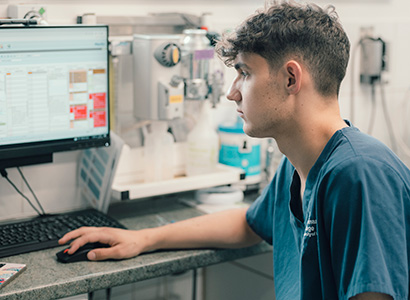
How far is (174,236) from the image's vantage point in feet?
5.18

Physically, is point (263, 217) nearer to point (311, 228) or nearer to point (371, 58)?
point (311, 228)

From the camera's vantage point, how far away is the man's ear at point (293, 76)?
4.03 ft

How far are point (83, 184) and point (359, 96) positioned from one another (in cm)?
138

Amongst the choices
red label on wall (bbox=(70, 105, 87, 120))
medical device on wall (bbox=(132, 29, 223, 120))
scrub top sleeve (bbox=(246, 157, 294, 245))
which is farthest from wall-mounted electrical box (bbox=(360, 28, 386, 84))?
red label on wall (bbox=(70, 105, 87, 120))

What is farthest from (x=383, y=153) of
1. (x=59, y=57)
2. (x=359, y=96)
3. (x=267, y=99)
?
(x=359, y=96)

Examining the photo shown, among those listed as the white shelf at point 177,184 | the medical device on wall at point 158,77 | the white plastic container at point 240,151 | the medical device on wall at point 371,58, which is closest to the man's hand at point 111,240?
the white shelf at point 177,184

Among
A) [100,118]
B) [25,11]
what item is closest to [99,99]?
[100,118]

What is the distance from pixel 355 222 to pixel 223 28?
1.21 meters

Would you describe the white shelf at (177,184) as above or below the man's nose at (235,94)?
below

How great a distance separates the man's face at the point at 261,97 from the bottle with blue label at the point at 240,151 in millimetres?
733

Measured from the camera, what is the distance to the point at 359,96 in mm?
2719

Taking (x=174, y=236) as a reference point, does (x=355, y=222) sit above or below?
Answer: above

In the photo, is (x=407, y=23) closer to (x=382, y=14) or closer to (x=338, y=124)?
(x=382, y=14)

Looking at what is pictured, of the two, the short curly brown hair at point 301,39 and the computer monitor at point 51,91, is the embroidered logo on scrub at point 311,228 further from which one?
the computer monitor at point 51,91
